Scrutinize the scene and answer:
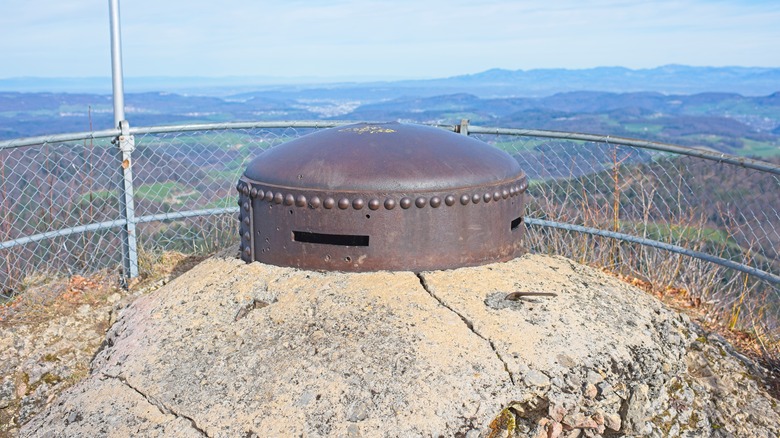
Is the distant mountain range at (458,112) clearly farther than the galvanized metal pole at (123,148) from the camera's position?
Yes

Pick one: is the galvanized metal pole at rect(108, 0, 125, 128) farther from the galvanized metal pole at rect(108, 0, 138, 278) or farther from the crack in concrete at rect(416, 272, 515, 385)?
the crack in concrete at rect(416, 272, 515, 385)

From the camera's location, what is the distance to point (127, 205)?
16.7 feet

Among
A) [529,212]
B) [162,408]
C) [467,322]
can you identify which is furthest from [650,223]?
[162,408]

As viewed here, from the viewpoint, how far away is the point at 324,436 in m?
2.72

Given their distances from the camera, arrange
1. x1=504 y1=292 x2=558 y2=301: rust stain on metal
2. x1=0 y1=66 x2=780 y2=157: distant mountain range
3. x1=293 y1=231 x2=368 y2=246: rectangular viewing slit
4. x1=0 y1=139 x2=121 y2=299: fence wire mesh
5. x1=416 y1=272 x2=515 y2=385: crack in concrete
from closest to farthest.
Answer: x1=416 y1=272 x2=515 y2=385: crack in concrete, x1=504 y1=292 x2=558 y2=301: rust stain on metal, x1=293 y1=231 x2=368 y2=246: rectangular viewing slit, x1=0 y1=139 x2=121 y2=299: fence wire mesh, x1=0 y1=66 x2=780 y2=157: distant mountain range

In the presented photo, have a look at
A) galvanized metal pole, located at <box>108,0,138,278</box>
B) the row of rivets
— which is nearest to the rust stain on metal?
the row of rivets

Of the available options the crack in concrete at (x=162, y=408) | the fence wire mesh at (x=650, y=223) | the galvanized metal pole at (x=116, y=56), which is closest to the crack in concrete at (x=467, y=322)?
the crack in concrete at (x=162, y=408)

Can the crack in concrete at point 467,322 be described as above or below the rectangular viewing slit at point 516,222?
below

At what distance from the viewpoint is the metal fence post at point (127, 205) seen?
4984mm

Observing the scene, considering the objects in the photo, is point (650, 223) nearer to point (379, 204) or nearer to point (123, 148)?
point (379, 204)

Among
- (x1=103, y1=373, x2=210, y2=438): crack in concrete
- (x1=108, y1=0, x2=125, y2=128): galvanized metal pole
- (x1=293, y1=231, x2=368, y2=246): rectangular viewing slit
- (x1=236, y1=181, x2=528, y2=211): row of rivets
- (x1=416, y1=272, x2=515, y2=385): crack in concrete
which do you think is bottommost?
(x1=103, y1=373, x2=210, y2=438): crack in concrete

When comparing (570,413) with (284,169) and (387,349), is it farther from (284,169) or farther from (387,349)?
(284,169)

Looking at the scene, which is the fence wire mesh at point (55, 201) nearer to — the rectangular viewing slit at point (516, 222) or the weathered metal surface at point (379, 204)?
the weathered metal surface at point (379, 204)

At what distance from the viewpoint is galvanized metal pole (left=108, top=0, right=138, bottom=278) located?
5.00m
